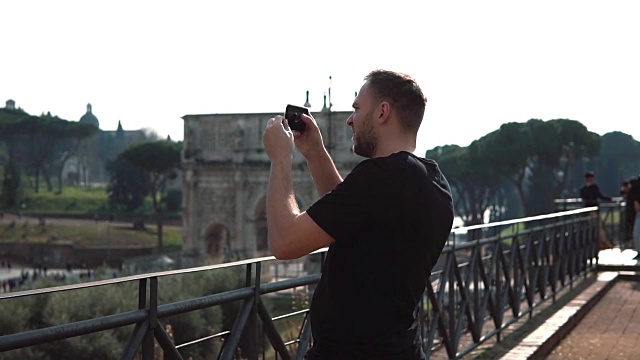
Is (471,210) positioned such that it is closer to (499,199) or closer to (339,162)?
(499,199)

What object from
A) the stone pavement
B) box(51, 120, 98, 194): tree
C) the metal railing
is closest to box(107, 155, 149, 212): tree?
box(51, 120, 98, 194): tree

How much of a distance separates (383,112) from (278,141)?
0.86 feet

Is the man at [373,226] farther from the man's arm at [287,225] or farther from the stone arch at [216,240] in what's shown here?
the stone arch at [216,240]

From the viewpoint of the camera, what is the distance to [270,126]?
2.54m

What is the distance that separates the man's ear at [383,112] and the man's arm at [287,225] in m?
0.25

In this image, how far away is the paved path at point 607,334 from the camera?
23.3 feet

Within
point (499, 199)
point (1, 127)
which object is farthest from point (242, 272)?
point (1, 127)

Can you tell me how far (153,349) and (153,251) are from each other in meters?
64.9

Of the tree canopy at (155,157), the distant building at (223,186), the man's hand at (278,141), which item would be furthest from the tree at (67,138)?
the man's hand at (278,141)

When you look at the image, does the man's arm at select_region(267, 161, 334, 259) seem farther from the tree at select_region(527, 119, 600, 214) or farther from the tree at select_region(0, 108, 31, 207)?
the tree at select_region(0, 108, 31, 207)

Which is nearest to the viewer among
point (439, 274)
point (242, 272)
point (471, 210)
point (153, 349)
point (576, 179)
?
point (153, 349)

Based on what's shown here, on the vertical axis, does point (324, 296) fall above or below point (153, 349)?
above

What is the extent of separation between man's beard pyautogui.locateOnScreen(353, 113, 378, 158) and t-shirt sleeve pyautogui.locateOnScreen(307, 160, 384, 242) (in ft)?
0.59

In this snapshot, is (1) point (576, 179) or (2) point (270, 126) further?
(1) point (576, 179)
